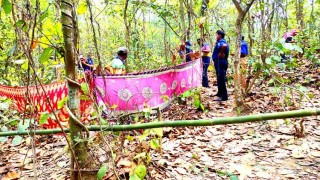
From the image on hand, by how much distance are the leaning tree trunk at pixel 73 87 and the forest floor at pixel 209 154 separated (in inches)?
4.5

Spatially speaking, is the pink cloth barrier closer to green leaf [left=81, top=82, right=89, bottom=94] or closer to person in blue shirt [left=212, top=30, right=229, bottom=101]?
person in blue shirt [left=212, top=30, right=229, bottom=101]

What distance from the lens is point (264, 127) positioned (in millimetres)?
3662

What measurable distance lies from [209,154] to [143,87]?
2.12 meters

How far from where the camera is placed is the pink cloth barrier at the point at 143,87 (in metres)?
4.60

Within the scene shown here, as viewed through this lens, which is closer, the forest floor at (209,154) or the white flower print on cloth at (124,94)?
the forest floor at (209,154)

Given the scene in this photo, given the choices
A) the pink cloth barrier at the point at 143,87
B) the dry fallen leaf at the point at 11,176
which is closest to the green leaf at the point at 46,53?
the dry fallen leaf at the point at 11,176

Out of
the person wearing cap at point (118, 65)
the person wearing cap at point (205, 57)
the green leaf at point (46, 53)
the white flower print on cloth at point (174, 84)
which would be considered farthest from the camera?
the person wearing cap at point (205, 57)

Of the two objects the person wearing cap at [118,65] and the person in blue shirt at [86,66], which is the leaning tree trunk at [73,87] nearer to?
the person in blue shirt at [86,66]

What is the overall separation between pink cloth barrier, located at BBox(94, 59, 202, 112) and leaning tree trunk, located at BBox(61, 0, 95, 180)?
2176 mm

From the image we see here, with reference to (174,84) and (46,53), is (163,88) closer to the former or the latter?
(174,84)

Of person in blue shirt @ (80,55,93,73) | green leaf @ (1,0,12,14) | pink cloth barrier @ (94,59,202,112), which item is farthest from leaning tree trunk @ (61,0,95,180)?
pink cloth barrier @ (94,59,202,112)

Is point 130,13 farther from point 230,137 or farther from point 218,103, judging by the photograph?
point 230,137

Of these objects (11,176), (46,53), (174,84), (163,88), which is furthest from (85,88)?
(174,84)

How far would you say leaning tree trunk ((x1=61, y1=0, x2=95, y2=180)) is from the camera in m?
1.72
